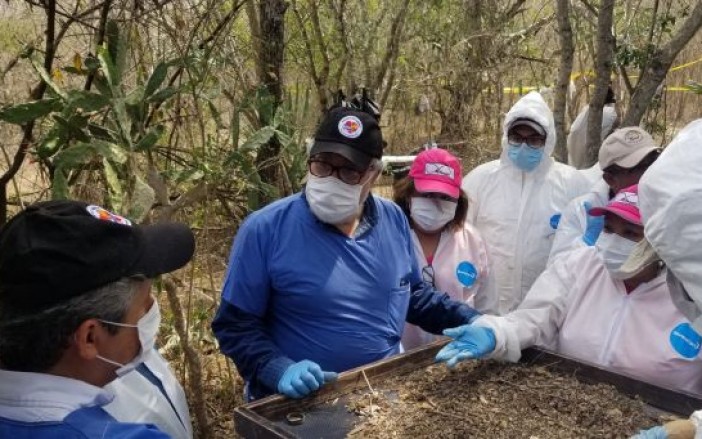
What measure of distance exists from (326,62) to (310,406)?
13.8 ft

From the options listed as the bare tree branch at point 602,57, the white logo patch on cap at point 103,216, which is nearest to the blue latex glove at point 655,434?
the white logo patch on cap at point 103,216

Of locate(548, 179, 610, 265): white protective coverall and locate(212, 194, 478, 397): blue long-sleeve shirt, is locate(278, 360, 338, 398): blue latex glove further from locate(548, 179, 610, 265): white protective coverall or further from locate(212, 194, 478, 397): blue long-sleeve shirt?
locate(548, 179, 610, 265): white protective coverall

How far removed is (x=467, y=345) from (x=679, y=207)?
103 centimetres

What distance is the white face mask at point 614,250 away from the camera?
7.15ft

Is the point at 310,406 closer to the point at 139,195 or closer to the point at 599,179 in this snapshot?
the point at 139,195

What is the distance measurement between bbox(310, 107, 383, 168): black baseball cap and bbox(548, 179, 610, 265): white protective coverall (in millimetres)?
1083

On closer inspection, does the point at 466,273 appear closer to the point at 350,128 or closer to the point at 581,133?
the point at 350,128

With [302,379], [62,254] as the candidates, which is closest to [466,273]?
[302,379]

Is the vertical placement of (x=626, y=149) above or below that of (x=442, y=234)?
above

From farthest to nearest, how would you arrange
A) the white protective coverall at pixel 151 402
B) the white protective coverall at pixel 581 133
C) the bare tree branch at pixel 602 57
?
the white protective coverall at pixel 581 133 < the bare tree branch at pixel 602 57 < the white protective coverall at pixel 151 402

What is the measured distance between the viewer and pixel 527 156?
A: 3.29m

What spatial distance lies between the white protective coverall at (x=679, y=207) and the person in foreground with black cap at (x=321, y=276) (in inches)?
37.0

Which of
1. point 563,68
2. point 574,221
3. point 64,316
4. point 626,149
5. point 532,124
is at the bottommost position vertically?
point 574,221

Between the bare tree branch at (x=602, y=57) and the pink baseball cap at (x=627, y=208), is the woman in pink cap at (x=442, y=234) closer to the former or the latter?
the pink baseball cap at (x=627, y=208)
